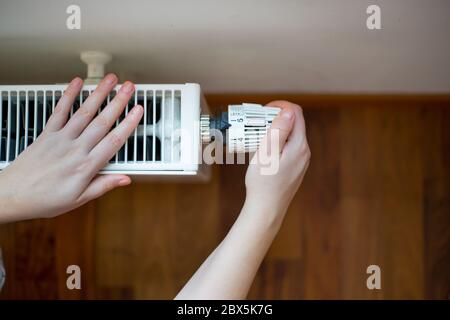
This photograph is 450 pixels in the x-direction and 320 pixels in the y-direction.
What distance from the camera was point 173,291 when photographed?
37.9 inches

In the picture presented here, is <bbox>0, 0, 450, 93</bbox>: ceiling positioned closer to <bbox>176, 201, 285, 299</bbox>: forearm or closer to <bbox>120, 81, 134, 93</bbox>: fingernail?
<bbox>120, 81, 134, 93</bbox>: fingernail

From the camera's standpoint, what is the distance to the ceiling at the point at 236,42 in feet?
1.59

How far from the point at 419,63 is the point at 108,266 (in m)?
0.65

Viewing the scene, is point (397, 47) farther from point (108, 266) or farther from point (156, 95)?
point (108, 266)

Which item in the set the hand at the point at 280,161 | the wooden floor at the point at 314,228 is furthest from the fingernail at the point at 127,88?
the wooden floor at the point at 314,228

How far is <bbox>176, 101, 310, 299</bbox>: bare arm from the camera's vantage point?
52 centimetres

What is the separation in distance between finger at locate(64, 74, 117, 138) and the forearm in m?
0.19

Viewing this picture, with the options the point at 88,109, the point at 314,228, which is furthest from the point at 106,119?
the point at 314,228

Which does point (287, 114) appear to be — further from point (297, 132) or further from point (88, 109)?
point (88, 109)

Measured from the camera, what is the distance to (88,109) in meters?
0.53

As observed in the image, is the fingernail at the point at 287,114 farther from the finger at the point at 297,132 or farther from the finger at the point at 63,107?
the finger at the point at 63,107

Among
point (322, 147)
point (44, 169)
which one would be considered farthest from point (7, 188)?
point (322, 147)
